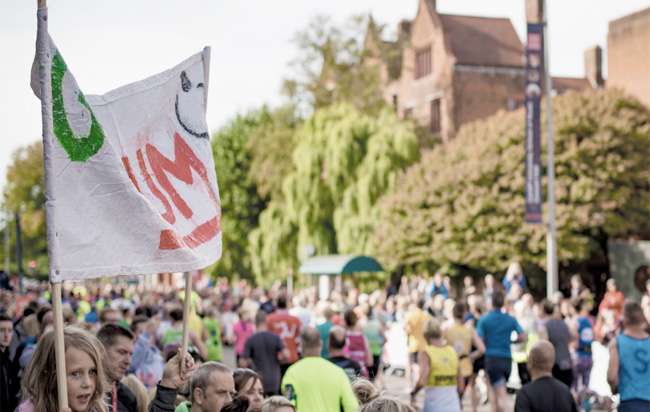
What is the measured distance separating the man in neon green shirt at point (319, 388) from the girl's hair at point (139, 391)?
4.20ft

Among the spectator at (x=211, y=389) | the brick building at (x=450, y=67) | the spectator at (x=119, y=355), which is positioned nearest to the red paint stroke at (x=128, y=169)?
the spectator at (x=211, y=389)

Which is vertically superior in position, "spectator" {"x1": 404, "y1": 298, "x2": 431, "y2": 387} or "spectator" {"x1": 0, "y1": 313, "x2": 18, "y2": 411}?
"spectator" {"x1": 0, "y1": 313, "x2": 18, "y2": 411}

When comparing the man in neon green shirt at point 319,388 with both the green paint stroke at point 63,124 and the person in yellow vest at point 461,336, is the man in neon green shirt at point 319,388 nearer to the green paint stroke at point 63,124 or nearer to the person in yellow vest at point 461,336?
the green paint stroke at point 63,124

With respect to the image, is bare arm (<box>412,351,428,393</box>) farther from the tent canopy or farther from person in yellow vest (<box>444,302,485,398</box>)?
the tent canopy

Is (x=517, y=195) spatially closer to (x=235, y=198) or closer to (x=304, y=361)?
(x=235, y=198)

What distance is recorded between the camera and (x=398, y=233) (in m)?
33.8

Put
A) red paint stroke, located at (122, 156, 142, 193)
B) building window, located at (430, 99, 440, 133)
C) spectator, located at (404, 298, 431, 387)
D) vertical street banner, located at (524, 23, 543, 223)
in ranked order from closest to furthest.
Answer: red paint stroke, located at (122, 156, 142, 193) → spectator, located at (404, 298, 431, 387) → vertical street banner, located at (524, 23, 543, 223) → building window, located at (430, 99, 440, 133)

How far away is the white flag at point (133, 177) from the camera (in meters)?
3.61

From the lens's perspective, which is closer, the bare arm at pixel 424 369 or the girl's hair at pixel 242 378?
the girl's hair at pixel 242 378

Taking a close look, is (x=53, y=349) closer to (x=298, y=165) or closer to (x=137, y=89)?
(x=137, y=89)

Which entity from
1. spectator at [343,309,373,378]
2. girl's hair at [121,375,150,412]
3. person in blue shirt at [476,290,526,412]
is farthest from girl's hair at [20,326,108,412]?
person in blue shirt at [476,290,526,412]

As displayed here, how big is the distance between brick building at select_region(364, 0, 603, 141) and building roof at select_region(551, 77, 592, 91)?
38.4 ft

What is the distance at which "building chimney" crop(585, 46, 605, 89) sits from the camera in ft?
200

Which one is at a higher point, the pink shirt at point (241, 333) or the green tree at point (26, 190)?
the green tree at point (26, 190)
